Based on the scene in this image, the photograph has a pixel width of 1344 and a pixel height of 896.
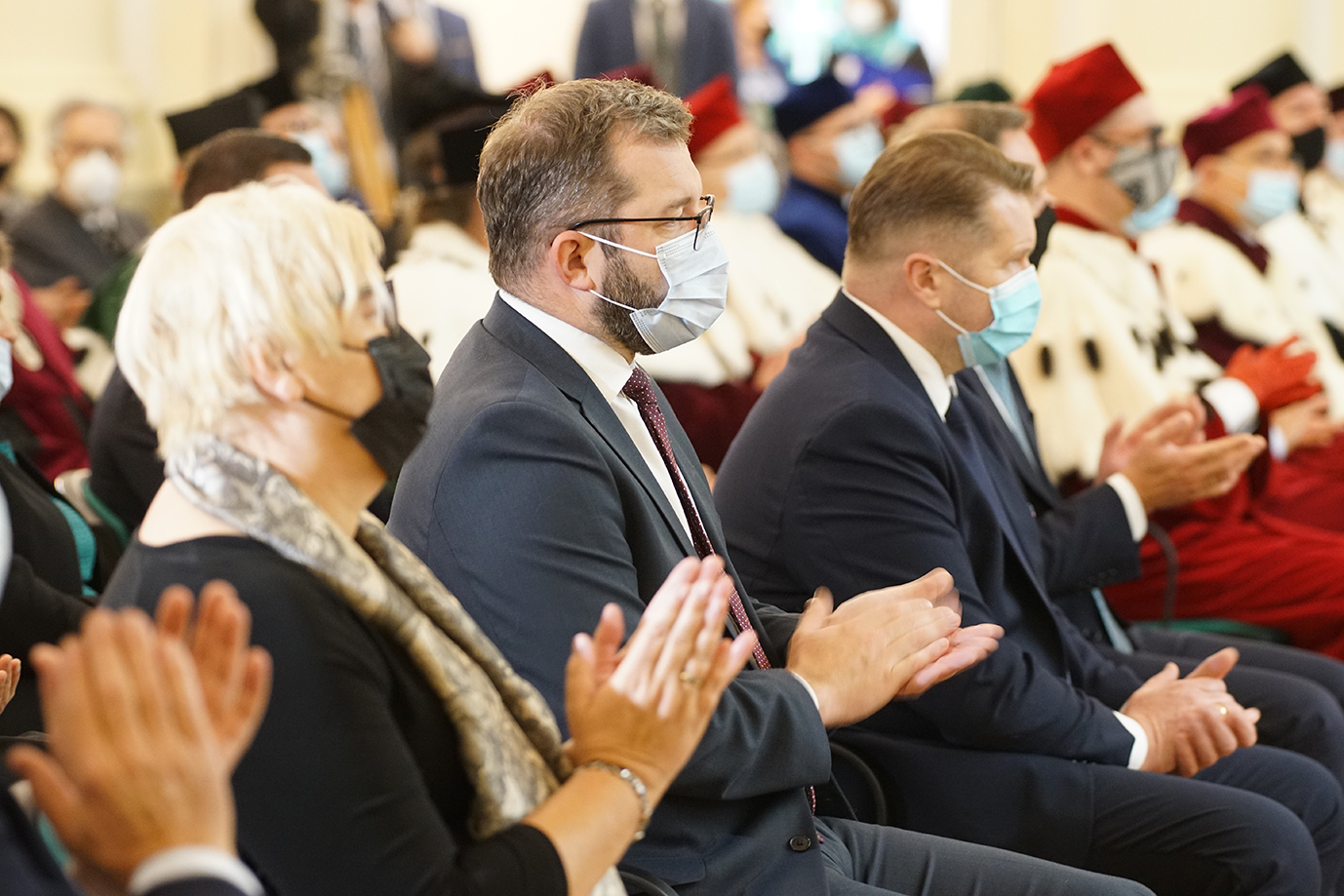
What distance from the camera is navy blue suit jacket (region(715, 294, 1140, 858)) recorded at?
→ 8.02 ft

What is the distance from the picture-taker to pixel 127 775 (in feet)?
3.63

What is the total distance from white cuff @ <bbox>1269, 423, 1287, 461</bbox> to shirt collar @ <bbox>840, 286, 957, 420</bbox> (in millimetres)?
2051

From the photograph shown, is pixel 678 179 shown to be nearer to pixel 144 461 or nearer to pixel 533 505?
pixel 533 505

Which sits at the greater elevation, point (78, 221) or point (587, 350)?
point (587, 350)

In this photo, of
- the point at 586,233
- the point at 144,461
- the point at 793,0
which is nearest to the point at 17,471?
the point at 144,461

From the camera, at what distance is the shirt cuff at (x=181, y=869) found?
111 centimetres

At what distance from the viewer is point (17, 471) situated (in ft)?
9.10

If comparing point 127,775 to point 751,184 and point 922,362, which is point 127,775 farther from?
point 751,184

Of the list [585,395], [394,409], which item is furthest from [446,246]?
[394,409]

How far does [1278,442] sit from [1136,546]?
1586 millimetres

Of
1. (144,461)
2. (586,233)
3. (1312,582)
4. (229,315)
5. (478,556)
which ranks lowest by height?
(1312,582)

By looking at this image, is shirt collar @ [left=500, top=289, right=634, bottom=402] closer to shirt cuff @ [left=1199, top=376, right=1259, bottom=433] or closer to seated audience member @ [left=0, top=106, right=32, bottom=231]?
shirt cuff @ [left=1199, top=376, right=1259, bottom=433]

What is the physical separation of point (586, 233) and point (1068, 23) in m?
8.04

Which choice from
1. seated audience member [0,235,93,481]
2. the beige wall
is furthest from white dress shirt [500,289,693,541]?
the beige wall
